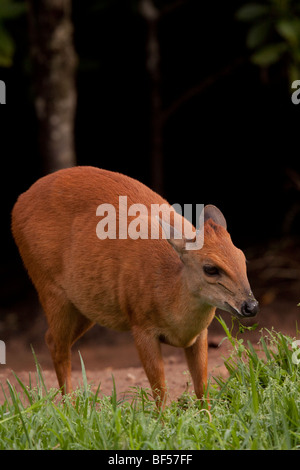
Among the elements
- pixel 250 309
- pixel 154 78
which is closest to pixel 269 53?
pixel 154 78

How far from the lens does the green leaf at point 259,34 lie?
8539mm

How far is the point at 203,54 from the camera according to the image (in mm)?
11547

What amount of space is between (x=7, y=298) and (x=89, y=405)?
626 centimetres

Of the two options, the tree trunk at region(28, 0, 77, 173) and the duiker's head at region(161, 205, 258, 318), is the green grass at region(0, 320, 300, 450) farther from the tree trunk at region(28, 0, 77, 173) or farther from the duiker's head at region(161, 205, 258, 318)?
the tree trunk at region(28, 0, 77, 173)

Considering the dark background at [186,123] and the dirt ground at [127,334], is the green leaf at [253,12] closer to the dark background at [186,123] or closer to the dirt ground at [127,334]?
the dark background at [186,123]

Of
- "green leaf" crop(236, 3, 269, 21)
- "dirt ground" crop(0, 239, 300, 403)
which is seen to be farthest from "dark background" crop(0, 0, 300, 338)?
"green leaf" crop(236, 3, 269, 21)

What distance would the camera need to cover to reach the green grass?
447 cm

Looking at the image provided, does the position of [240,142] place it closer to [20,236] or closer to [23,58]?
[23,58]

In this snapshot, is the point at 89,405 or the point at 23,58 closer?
the point at 89,405

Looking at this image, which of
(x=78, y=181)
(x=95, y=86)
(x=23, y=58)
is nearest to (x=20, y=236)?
(x=78, y=181)

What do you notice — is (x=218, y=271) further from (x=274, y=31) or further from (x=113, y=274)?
(x=274, y=31)

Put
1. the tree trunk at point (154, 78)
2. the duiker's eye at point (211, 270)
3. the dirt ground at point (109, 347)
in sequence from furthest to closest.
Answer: the tree trunk at point (154, 78), the dirt ground at point (109, 347), the duiker's eye at point (211, 270)

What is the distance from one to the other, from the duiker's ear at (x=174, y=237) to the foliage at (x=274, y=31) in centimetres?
387

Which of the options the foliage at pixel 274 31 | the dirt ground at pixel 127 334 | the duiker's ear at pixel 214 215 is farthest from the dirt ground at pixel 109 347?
the foliage at pixel 274 31
